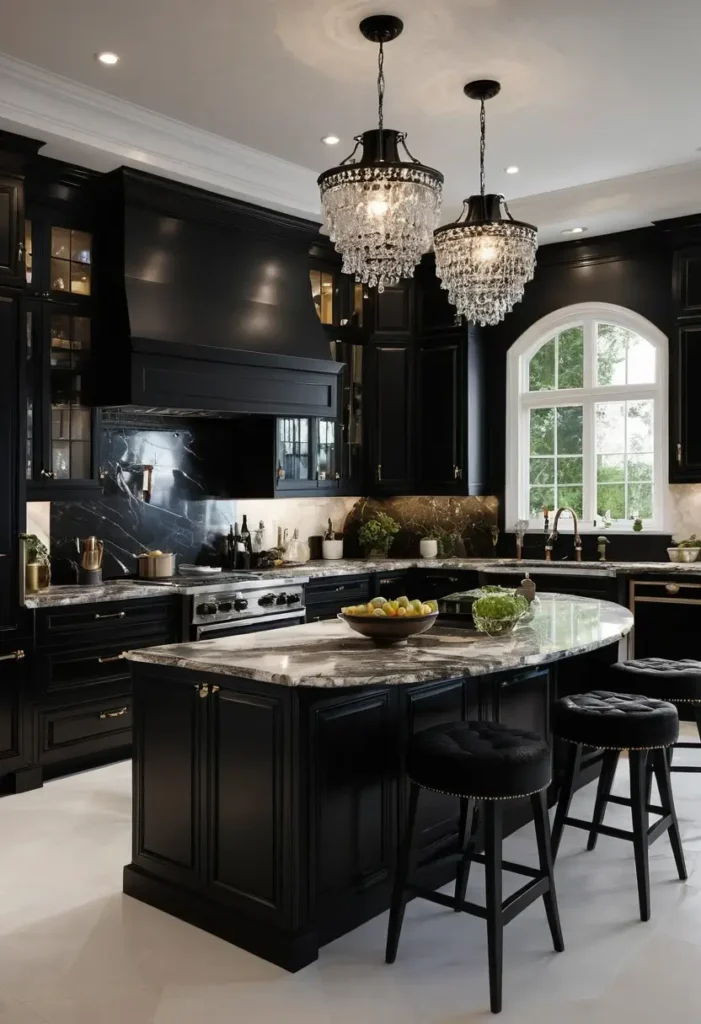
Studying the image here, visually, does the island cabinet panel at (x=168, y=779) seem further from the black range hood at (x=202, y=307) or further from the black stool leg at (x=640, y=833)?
the black range hood at (x=202, y=307)

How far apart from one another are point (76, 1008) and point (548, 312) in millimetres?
5748

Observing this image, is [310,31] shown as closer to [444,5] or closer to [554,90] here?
[444,5]

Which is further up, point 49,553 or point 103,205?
point 103,205

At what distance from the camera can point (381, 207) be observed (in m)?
3.34

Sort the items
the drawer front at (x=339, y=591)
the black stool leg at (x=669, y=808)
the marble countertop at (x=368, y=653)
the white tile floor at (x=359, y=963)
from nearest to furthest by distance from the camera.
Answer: the white tile floor at (x=359, y=963), the marble countertop at (x=368, y=653), the black stool leg at (x=669, y=808), the drawer front at (x=339, y=591)

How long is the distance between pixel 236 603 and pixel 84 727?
1.13m

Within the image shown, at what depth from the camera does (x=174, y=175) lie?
5.41 m

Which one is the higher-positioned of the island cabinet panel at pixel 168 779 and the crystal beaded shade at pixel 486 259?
the crystal beaded shade at pixel 486 259

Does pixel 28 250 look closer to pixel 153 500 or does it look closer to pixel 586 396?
pixel 153 500

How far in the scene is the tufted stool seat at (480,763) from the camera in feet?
9.21

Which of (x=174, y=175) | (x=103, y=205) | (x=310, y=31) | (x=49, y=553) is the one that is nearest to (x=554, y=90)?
(x=310, y=31)

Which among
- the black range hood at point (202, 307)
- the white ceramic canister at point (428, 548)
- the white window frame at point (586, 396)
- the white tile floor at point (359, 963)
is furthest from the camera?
the white ceramic canister at point (428, 548)

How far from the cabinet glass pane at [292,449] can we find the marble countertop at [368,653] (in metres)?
2.67

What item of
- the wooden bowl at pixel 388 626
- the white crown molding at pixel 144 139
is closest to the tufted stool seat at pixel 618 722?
the wooden bowl at pixel 388 626
